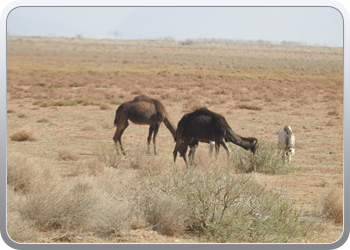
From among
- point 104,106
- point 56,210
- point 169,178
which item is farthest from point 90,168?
point 104,106

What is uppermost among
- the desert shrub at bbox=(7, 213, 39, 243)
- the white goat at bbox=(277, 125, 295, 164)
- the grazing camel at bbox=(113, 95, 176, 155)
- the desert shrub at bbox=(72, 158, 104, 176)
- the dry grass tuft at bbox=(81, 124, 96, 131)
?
the grazing camel at bbox=(113, 95, 176, 155)

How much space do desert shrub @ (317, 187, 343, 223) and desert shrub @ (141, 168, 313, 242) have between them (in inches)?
41.4

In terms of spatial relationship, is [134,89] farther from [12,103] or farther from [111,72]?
[111,72]

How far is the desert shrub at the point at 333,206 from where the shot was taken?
28.3ft

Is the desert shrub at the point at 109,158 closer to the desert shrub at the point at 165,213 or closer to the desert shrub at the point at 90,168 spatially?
the desert shrub at the point at 90,168

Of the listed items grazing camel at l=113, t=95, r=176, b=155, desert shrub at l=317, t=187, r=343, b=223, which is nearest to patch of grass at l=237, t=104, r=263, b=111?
grazing camel at l=113, t=95, r=176, b=155

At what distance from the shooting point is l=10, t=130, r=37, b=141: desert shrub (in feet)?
60.4

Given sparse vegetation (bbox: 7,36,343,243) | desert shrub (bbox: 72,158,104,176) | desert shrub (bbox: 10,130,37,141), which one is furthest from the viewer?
desert shrub (bbox: 10,130,37,141)

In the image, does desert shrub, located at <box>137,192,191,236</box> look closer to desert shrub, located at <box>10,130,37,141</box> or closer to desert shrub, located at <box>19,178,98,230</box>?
desert shrub, located at <box>19,178,98,230</box>

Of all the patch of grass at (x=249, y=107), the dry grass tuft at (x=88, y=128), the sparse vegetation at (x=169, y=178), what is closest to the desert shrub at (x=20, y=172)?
the sparse vegetation at (x=169, y=178)

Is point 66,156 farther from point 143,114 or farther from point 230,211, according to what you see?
point 230,211

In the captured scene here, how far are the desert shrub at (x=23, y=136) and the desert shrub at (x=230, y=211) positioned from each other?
468 inches

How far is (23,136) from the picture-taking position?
60.8ft

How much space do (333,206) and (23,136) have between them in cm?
1299
